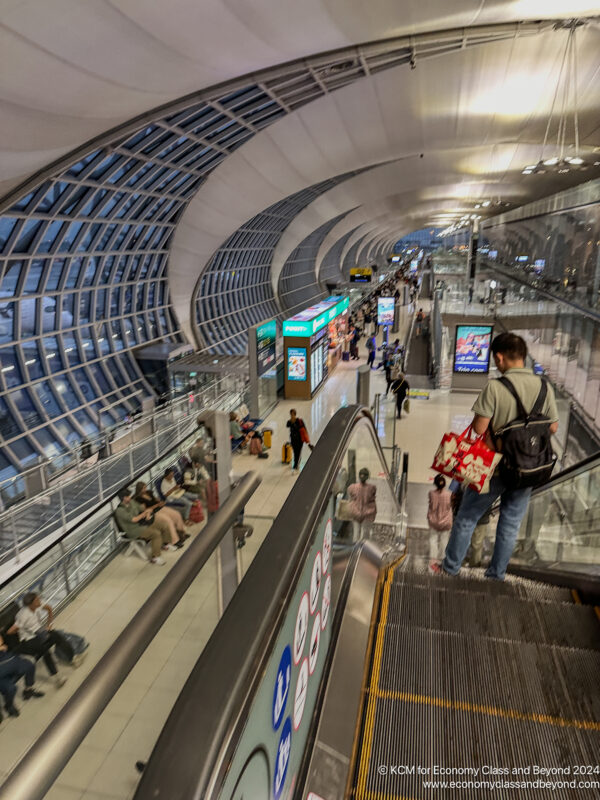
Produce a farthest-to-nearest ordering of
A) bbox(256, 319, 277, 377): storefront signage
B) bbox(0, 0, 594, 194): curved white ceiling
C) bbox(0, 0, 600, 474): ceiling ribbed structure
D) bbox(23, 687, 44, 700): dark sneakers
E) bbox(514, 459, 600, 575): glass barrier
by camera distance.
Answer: bbox(256, 319, 277, 377): storefront signage → bbox(0, 0, 600, 474): ceiling ribbed structure → bbox(0, 0, 594, 194): curved white ceiling → bbox(514, 459, 600, 575): glass barrier → bbox(23, 687, 44, 700): dark sneakers

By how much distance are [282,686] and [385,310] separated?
29419 millimetres

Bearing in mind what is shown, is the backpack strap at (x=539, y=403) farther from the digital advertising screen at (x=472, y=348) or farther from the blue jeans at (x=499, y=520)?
the digital advertising screen at (x=472, y=348)

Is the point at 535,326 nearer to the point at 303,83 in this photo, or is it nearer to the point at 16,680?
the point at 303,83

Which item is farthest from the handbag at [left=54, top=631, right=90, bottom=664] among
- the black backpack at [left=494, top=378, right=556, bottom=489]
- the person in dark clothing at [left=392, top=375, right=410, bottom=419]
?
the person in dark clothing at [left=392, top=375, right=410, bottom=419]

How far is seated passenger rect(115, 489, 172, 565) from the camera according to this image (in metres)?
3.05

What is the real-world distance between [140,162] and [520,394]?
63.5 ft

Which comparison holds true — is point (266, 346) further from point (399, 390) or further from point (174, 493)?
point (174, 493)

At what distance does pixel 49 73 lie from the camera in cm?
978

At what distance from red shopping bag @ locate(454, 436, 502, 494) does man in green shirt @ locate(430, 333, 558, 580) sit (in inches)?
4.9

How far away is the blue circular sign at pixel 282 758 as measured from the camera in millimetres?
1602

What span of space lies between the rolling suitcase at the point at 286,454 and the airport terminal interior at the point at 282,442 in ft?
0.21

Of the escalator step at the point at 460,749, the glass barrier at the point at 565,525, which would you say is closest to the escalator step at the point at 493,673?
the escalator step at the point at 460,749

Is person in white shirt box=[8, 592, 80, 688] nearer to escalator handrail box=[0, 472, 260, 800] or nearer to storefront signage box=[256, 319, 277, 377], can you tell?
escalator handrail box=[0, 472, 260, 800]

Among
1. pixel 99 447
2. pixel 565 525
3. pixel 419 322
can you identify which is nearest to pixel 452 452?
pixel 565 525
